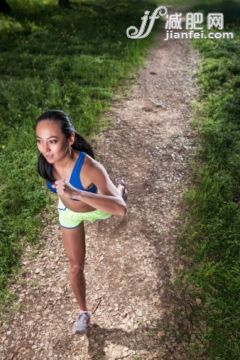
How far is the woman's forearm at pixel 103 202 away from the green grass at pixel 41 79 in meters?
3.15

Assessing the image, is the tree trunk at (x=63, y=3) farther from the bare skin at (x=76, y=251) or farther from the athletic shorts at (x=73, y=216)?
the athletic shorts at (x=73, y=216)

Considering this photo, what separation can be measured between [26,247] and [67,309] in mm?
1458

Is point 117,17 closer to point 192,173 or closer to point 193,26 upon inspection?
point 193,26

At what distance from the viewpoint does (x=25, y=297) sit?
5.47 meters

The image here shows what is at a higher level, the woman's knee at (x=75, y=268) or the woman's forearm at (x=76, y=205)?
the woman's forearm at (x=76, y=205)

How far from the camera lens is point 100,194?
10.6ft

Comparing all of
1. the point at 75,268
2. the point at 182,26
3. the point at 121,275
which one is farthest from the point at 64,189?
the point at 182,26

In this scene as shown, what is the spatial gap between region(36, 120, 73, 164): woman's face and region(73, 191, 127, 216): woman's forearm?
54 centimetres

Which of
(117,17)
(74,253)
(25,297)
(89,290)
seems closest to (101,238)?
(89,290)

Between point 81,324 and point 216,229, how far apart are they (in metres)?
2.82

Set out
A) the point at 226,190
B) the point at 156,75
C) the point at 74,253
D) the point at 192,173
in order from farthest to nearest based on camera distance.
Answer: the point at 156,75 → the point at 192,173 → the point at 226,190 → the point at 74,253

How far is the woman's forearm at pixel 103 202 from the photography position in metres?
2.89

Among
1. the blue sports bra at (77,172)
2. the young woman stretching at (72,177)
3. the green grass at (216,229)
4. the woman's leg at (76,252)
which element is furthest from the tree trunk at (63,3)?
the blue sports bra at (77,172)

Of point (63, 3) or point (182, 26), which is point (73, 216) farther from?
point (63, 3)
